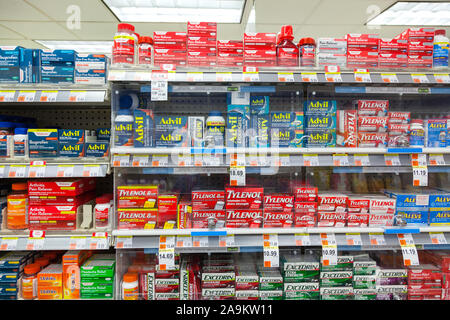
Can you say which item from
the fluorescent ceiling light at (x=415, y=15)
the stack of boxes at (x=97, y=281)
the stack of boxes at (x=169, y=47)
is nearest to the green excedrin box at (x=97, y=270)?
the stack of boxes at (x=97, y=281)

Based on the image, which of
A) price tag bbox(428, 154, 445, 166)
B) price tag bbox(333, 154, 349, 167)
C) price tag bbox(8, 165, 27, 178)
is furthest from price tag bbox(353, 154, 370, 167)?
price tag bbox(8, 165, 27, 178)

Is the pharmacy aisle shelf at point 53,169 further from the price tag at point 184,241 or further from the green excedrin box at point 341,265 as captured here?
the green excedrin box at point 341,265

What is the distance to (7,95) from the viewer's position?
5.40ft

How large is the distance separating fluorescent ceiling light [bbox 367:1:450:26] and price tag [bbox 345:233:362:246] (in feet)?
9.99

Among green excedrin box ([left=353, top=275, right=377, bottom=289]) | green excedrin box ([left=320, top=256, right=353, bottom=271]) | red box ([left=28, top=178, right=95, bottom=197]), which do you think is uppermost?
red box ([left=28, top=178, right=95, bottom=197])

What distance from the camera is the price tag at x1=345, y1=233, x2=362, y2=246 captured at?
5.46ft

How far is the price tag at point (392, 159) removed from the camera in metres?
1.69

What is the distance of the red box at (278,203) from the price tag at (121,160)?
3.05 ft

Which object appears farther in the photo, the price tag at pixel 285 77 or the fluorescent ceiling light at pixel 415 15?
the fluorescent ceiling light at pixel 415 15

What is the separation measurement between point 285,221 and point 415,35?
1539mm

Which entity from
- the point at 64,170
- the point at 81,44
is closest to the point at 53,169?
the point at 64,170

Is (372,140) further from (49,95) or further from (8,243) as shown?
(8,243)

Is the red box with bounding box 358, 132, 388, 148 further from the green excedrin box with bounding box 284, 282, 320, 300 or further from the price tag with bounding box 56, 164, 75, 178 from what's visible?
the price tag with bounding box 56, 164, 75, 178
